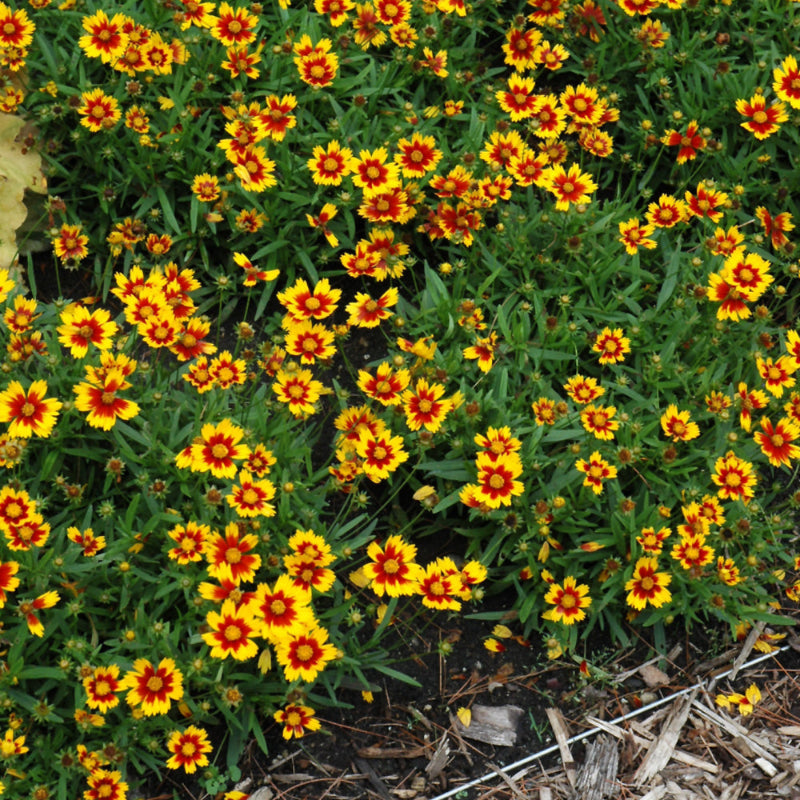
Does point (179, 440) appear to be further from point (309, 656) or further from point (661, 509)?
point (661, 509)

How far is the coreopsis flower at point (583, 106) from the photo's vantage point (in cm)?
396

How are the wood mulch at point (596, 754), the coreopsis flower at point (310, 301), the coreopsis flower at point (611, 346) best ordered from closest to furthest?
1. the wood mulch at point (596, 754)
2. the coreopsis flower at point (310, 301)
3. the coreopsis flower at point (611, 346)

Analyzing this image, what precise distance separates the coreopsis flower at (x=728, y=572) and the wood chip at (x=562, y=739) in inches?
25.7

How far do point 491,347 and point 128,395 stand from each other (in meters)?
1.19

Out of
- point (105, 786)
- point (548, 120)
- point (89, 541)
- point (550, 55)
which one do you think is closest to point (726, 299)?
point (548, 120)

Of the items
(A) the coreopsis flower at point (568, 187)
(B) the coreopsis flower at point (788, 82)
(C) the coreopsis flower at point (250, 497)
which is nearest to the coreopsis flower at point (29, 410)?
(C) the coreopsis flower at point (250, 497)

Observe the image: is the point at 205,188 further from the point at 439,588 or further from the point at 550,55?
the point at 439,588

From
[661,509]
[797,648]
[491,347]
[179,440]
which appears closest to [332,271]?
[491,347]

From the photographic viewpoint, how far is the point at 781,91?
3859 millimetres

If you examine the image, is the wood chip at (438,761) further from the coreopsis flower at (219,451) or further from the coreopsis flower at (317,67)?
the coreopsis flower at (317,67)

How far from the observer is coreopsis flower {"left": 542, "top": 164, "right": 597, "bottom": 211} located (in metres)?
3.61

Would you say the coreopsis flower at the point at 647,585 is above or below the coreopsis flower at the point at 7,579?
below

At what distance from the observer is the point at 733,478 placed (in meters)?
3.17

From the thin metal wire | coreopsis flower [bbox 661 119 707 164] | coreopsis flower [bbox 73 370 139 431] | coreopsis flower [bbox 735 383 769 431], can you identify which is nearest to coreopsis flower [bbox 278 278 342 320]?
coreopsis flower [bbox 73 370 139 431]
